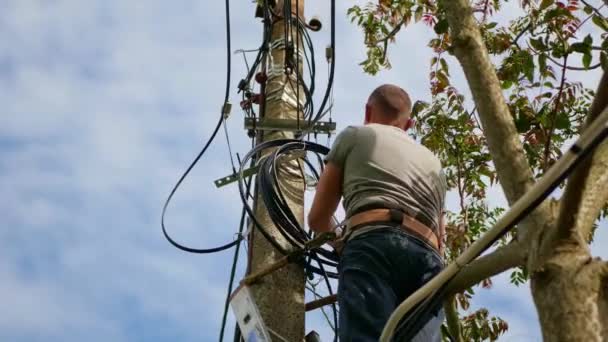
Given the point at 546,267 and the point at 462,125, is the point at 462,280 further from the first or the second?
the point at 462,125

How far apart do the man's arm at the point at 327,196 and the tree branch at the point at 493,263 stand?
1457 mm

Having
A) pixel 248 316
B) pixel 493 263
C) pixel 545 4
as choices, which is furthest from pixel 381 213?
pixel 545 4

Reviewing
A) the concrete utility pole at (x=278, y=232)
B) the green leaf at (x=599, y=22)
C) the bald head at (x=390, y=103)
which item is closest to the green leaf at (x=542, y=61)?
the green leaf at (x=599, y=22)

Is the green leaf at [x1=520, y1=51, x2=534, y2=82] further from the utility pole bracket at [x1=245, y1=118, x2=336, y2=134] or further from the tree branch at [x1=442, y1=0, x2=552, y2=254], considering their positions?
the tree branch at [x1=442, y1=0, x2=552, y2=254]

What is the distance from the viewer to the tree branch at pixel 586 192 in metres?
2.15

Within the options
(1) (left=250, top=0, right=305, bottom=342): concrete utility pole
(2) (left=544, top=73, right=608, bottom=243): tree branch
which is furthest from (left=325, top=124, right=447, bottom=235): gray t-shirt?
(2) (left=544, top=73, right=608, bottom=243): tree branch

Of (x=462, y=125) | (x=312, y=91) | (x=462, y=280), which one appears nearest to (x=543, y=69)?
(x=462, y=125)

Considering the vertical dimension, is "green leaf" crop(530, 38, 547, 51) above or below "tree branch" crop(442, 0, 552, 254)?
above

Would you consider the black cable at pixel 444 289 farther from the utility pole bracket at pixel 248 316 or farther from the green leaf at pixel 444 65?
the green leaf at pixel 444 65

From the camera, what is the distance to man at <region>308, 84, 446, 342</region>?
3.38m

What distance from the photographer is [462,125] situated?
6.28m

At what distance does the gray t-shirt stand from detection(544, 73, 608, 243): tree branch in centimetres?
130

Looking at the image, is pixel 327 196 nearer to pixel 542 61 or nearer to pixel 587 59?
pixel 587 59

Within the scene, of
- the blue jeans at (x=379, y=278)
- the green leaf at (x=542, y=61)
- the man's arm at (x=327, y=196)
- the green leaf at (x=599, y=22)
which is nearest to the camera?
the blue jeans at (x=379, y=278)
